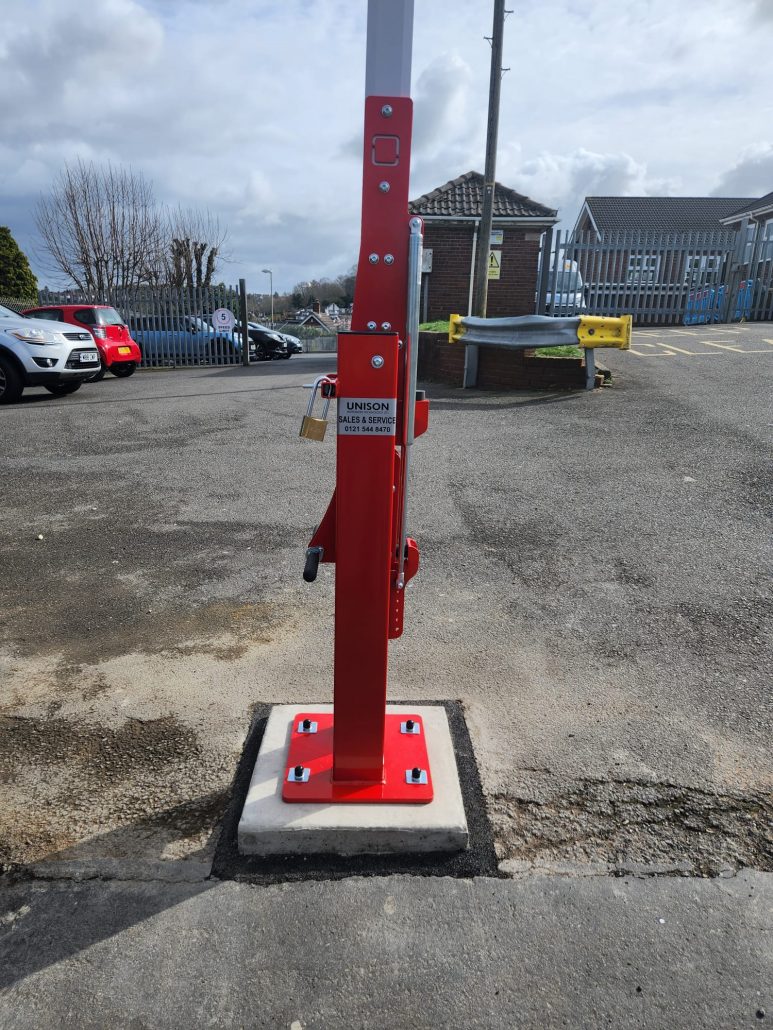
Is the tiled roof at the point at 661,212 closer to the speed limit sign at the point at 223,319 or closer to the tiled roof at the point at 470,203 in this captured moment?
the tiled roof at the point at 470,203

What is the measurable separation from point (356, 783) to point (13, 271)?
32555mm

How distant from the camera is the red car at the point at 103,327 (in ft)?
47.0

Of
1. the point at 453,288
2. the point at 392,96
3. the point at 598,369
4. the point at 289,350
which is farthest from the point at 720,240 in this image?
the point at 392,96

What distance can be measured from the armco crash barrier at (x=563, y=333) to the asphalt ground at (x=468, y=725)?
11.0ft

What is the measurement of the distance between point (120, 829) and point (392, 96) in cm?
255

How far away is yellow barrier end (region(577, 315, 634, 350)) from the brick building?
404 inches

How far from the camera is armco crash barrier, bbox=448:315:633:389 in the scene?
980 centimetres

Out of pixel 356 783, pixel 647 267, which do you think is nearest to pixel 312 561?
pixel 356 783

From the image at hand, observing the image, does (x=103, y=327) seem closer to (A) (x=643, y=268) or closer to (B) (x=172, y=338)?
(B) (x=172, y=338)

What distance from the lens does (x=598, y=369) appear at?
1048 cm

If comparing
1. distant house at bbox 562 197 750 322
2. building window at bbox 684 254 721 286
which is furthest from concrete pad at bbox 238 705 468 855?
building window at bbox 684 254 721 286

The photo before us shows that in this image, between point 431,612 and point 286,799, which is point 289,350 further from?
point 286,799

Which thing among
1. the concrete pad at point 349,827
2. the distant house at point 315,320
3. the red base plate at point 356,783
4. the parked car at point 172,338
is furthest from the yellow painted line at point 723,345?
the distant house at point 315,320

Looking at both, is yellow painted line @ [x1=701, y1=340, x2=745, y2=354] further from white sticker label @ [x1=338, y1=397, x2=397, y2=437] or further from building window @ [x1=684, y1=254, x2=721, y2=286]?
white sticker label @ [x1=338, y1=397, x2=397, y2=437]
